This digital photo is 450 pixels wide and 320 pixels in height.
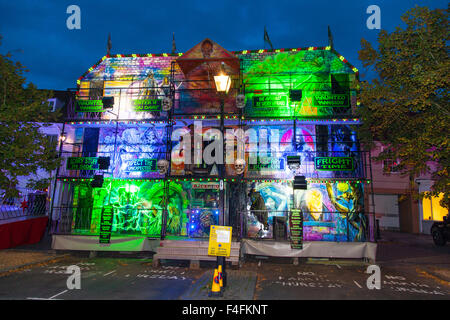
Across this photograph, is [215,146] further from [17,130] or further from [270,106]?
[17,130]

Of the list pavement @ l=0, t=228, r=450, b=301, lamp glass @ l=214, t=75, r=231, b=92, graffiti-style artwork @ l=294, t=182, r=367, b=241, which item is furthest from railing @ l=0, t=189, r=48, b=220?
graffiti-style artwork @ l=294, t=182, r=367, b=241

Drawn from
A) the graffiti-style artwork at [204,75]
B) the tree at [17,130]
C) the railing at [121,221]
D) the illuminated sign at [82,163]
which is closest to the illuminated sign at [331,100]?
the graffiti-style artwork at [204,75]

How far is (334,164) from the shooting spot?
12.6 m

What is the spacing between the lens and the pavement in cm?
735

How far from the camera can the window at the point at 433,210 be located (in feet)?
71.8

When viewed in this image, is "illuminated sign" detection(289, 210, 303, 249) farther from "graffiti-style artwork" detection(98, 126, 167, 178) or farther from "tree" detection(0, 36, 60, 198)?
"tree" detection(0, 36, 60, 198)

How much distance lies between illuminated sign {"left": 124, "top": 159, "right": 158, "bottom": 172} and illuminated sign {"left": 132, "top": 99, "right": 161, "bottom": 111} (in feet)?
8.91

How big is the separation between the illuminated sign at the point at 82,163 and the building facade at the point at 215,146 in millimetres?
52

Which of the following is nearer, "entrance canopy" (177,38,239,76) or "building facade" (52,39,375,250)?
"building facade" (52,39,375,250)

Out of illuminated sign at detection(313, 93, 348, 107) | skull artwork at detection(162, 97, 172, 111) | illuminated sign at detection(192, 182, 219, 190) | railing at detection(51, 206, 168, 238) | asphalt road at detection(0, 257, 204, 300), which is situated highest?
illuminated sign at detection(313, 93, 348, 107)
